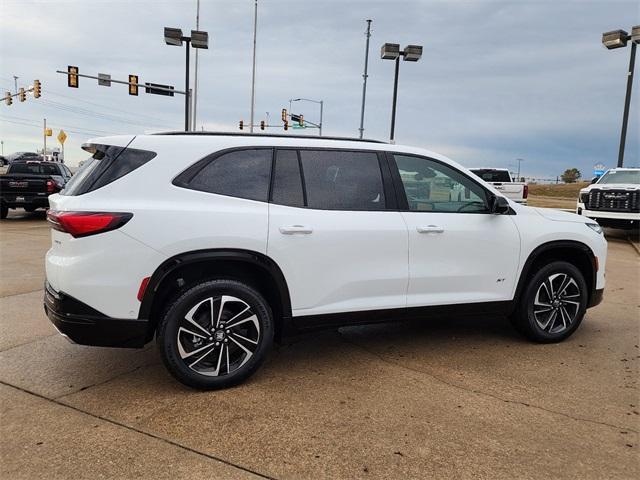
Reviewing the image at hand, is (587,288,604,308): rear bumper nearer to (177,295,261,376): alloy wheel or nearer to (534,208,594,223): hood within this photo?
(534,208,594,223): hood

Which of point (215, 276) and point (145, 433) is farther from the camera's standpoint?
point (215, 276)

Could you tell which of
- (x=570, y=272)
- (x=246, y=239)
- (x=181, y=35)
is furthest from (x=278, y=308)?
(x=181, y=35)

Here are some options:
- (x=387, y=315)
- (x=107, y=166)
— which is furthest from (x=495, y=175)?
(x=107, y=166)

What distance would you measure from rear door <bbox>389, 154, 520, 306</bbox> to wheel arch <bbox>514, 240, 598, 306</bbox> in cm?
14

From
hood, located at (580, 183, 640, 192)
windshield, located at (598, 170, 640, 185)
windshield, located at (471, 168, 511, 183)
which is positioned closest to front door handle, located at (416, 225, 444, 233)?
hood, located at (580, 183, 640, 192)

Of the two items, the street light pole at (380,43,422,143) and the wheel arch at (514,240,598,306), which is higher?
the street light pole at (380,43,422,143)

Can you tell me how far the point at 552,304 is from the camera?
4.77 m

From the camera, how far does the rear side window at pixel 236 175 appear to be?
3.61 m

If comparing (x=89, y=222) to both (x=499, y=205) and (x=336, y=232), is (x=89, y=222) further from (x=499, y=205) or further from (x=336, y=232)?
(x=499, y=205)

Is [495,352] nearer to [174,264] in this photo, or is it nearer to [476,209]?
[476,209]

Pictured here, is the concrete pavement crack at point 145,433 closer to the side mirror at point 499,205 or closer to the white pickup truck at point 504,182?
the side mirror at point 499,205

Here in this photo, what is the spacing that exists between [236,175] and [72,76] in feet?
86.5

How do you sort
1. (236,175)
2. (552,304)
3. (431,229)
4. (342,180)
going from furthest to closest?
(552,304), (431,229), (342,180), (236,175)

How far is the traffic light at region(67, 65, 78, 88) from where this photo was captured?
26.0 metres
